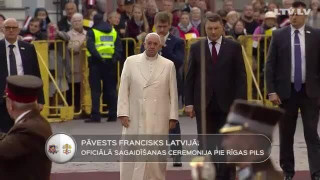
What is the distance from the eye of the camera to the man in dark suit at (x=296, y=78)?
40.5 feet

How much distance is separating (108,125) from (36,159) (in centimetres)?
1035

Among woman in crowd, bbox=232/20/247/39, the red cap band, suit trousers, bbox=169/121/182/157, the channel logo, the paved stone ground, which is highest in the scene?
the red cap band

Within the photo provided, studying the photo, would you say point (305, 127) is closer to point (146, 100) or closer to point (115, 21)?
point (146, 100)

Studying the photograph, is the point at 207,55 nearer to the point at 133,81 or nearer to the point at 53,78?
the point at 133,81

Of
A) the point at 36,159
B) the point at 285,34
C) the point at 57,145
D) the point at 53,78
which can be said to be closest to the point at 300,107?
the point at 285,34

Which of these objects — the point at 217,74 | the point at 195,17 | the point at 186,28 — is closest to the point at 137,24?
the point at 186,28

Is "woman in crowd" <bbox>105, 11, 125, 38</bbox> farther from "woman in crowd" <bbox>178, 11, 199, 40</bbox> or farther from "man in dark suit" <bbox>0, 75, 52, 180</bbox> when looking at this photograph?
"man in dark suit" <bbox>0, 75, 52, 180</bbox>

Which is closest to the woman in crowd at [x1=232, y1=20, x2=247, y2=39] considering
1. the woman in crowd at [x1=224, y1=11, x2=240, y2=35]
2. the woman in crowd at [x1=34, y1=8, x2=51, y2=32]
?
the woman in crowd at [x1=224, y1=11, x2=240, y2=35]

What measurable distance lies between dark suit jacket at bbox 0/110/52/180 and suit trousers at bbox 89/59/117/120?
1065cm

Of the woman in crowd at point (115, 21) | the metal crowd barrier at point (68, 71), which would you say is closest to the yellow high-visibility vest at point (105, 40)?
the metal crowd barrier at point (68, 71)

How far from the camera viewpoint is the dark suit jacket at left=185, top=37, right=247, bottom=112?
12.1 meters

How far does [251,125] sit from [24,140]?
204 cm

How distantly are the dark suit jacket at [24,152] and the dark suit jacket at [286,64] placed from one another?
17.3ft

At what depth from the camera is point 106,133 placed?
53.9ft
